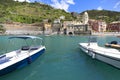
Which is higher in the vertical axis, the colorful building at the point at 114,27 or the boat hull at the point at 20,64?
the boat hull at the point at 20,64

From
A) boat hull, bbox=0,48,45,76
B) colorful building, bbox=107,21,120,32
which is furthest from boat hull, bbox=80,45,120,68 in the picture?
colorful building, bbox=107,21,120,32

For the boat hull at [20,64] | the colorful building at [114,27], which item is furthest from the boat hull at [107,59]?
the colorful building at [114,27]

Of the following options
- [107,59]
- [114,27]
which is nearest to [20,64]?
[107,59]

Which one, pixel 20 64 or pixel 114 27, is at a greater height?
pixel 20 64

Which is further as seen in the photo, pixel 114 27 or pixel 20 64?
pixel 114 27

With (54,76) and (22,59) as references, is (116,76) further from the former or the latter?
(22,59)

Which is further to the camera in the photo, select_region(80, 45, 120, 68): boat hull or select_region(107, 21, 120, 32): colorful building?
select_region(107, 21, 120, 32): colorful building

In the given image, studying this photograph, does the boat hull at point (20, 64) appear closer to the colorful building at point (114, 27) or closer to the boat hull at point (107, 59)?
the boat hull at point (107, 59)

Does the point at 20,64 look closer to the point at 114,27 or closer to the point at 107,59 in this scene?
the point at 107,59

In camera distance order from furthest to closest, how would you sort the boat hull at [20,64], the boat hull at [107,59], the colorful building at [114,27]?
the colorful building at [114,27], the boat hull at [107,59], the boat hull at [20,64]

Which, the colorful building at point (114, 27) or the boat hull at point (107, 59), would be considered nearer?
the boat hull at point (107, 59)

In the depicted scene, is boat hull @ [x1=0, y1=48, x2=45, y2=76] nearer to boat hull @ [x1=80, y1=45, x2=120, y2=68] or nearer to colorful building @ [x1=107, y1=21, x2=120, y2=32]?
boat hull @ [x1=80, y1=45, x2=120, y2=68]

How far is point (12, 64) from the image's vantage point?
67.3ft

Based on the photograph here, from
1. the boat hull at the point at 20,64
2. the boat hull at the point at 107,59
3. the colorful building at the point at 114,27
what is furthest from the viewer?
the colorful building at the point at 114,27
